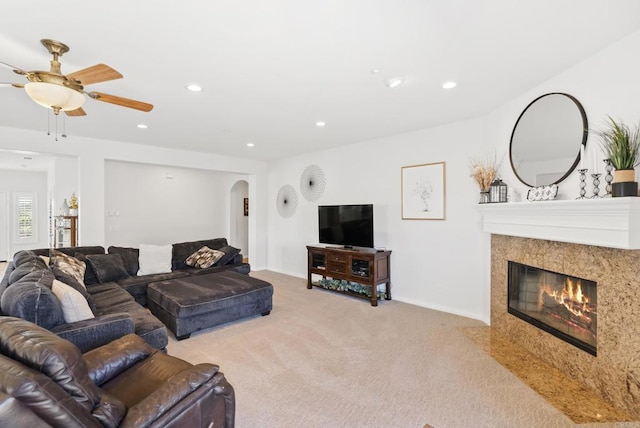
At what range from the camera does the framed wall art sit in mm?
4160

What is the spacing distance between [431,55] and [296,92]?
4.13 ft

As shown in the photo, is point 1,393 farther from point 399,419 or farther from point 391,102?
point 391,102

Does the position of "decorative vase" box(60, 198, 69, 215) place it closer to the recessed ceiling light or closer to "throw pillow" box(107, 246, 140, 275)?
"throw pillow" box(107, 246, 140, 275)

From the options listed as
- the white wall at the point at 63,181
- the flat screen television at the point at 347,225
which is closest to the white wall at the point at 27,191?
the white wall at the point at 63,181

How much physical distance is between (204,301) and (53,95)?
2263 mm

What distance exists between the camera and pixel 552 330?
269 cm

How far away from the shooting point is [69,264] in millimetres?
3578

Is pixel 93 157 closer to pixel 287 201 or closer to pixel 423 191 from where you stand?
pixel 287 201

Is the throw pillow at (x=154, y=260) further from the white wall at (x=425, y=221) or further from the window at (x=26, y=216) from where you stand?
the window at (x=26, y=216)

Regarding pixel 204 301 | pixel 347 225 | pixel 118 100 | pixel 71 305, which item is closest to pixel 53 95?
pixel 118 100

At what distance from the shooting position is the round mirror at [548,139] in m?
2.52

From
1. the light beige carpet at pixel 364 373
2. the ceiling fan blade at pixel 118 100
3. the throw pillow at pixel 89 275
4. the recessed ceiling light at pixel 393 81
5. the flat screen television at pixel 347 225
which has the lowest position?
the light beige carpet at pixel 364 373

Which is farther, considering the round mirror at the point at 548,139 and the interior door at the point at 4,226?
the interior door at the point at 4,226

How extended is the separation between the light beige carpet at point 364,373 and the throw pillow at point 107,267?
1531 millimetres
